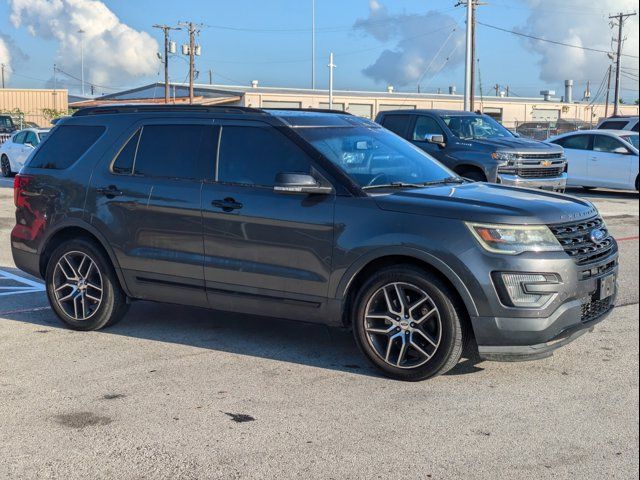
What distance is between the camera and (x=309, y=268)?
5.60 meters

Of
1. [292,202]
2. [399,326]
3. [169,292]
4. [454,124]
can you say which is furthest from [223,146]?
[454,124]

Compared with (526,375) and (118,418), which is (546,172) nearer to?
(526,375)

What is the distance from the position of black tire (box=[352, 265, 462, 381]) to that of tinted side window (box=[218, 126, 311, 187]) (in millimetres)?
1015

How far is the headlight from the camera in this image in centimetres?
502

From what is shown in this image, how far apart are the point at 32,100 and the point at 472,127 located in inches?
2070

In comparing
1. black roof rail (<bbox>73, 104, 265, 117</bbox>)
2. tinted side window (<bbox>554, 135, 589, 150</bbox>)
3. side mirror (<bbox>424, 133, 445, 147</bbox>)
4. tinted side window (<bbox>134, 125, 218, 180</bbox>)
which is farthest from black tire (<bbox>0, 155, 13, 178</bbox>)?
tinted side window (<bbox>134, 125, 218, 180</bbox>)

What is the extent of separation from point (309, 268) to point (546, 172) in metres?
10.8

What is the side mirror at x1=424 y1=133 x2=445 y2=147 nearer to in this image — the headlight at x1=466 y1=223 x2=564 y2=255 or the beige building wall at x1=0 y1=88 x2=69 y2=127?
the headlight at x1=466 y1=223 x2=564 y2=255

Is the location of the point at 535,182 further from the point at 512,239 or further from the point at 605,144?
the point at 512,239

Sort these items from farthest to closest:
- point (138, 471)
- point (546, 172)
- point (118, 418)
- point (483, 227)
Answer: point (546, 172), point (483, 227), point (118, 418), point (138, 471)

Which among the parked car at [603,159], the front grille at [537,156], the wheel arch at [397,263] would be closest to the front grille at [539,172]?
the front grille at [537,156]

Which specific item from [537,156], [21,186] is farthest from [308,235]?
[537,156]

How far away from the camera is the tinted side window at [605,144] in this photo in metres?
19.5

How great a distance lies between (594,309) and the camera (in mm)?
5375
